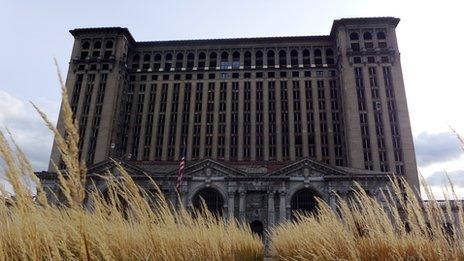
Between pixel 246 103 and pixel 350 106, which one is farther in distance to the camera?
pixel 246 103

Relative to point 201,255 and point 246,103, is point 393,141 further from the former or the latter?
point 201,255

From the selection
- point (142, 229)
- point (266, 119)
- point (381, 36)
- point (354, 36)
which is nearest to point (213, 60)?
point (266, 119)

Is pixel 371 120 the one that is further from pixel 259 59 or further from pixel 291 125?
pixel 259 59

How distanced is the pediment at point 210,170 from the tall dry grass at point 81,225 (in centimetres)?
3376

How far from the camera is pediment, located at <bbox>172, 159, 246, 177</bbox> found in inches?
1684

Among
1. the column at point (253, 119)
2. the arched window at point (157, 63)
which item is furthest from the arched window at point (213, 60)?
the arched window at point (157, 63)

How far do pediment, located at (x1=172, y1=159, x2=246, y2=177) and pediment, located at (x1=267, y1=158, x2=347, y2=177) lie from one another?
4674mm

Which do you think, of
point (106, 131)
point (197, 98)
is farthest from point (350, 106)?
point (106, 131)

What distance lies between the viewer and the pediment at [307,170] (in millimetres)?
42388

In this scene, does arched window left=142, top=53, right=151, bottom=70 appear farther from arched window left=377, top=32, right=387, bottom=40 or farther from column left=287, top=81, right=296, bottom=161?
arched window left=377, top=32, right=387, bottom=40

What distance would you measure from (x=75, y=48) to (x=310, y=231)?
80.5 metres

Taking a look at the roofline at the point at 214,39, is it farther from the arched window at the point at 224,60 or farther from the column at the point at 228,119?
the column at the point at 228,119

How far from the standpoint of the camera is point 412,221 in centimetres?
475

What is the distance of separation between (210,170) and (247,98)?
34713 mm
